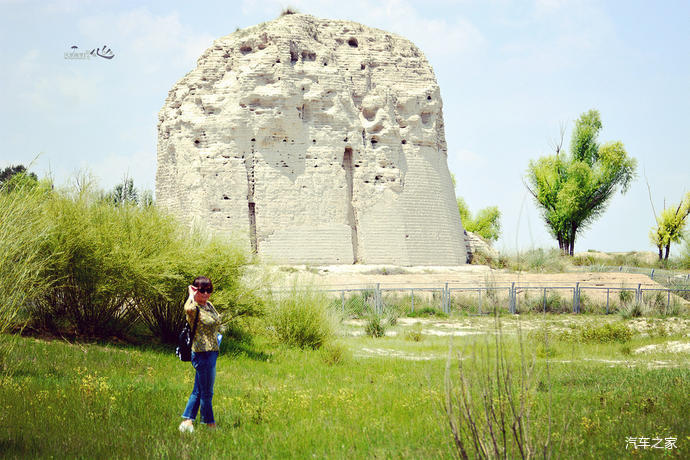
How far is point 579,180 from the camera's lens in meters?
38.9

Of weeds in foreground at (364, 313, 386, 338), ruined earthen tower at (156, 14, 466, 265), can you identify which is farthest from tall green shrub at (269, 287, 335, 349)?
ruined earthen tower at (156, 14, 466, 265)

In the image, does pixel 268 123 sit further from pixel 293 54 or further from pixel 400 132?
pixel 400 132

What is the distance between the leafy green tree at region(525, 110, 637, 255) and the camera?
128 ft

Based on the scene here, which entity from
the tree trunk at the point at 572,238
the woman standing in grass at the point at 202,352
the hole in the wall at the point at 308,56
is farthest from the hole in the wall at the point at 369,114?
the woman standing in grass at the point at 202,352

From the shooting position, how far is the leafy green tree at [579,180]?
38.9 m

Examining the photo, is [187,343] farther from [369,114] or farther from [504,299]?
[369,114]

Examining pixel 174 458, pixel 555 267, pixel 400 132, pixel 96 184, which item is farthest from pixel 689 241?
pixel 174 458

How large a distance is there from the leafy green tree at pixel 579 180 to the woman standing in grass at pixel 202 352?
121 feet

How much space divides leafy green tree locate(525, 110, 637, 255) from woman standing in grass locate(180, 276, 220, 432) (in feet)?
121

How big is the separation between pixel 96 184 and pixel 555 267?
23636mm

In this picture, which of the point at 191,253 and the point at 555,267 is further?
the point at 555,267

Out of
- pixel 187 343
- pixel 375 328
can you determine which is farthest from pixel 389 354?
pixel 187 343

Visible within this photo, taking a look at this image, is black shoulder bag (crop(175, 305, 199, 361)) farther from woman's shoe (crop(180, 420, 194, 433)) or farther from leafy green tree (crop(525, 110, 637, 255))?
leafy green tree (crop(525, 110, 637, 255))

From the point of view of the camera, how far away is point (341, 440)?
5453mm
